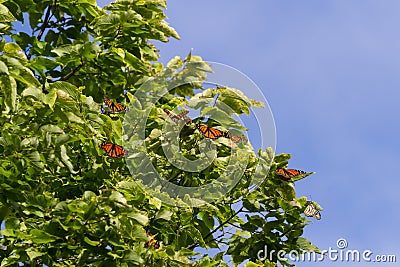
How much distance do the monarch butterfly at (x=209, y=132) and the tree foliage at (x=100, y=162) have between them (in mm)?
98

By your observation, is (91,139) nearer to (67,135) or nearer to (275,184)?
(67,135)

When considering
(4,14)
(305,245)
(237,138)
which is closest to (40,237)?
(4,14)

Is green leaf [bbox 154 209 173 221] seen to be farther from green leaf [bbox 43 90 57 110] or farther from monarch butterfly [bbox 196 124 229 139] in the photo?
green leaf [bbox 43 90 57 110]

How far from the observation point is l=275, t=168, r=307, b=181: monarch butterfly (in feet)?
21.5

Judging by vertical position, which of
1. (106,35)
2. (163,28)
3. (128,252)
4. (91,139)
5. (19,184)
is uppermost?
(163,28)

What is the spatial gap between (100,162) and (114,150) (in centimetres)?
25

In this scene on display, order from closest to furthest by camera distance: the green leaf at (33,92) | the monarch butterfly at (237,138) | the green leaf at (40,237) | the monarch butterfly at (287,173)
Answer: the green leaf at (33,92), the green leaf at (40,237), the monarch butterfly at (237,138), the monarch butterfly at (287,173)

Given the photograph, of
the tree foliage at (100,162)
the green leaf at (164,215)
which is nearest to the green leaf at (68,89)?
the tree foliage at (100,162)

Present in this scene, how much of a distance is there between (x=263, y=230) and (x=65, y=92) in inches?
115

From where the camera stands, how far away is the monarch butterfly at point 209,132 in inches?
238

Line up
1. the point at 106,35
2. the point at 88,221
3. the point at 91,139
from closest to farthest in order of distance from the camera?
the point at 88,221 → the point at 91,139 → the point at 106,35

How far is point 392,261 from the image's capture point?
7344 millimetres

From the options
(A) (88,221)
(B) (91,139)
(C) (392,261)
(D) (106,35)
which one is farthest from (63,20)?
(C) (392,261)

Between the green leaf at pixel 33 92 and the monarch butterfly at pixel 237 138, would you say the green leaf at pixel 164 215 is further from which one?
the green leaf at pixel 33 92
